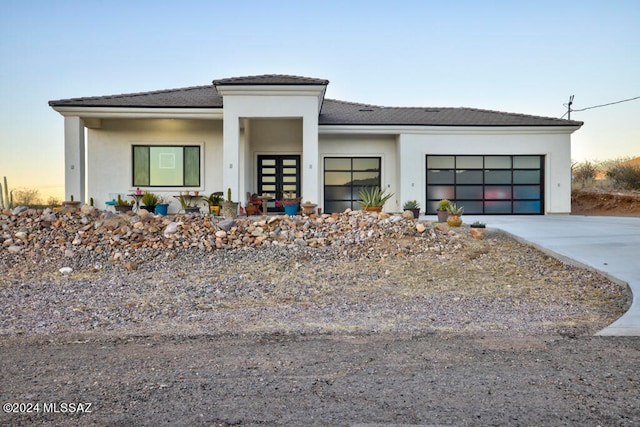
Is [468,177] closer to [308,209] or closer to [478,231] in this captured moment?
[308,209]

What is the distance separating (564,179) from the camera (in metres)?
19.1

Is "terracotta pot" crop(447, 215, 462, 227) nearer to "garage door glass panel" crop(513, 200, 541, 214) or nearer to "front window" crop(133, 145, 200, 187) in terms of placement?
"garage door glass panel" crop(513, 200, 541, 214)

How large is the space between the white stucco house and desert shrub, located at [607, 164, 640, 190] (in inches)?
444

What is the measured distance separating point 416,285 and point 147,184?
1300 cm

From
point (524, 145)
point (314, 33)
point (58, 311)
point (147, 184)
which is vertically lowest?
point (58, 311)

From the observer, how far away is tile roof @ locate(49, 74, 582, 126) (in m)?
16.3

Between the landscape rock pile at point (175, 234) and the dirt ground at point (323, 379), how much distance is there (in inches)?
214

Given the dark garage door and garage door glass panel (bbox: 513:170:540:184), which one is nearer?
the dark garage door

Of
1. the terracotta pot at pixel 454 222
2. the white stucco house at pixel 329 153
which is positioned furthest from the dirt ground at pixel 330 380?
the white stucco house at pixel 329 153

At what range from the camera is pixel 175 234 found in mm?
11195

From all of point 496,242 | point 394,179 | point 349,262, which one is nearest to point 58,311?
point 349,262

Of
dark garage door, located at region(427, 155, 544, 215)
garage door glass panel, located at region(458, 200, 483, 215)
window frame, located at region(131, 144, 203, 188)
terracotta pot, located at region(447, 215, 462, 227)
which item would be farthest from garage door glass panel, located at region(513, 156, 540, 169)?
window frame, located at region(131, 144, 203, 188)

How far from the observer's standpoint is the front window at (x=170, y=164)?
18.2m

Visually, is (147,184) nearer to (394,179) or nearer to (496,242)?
(394,179)
